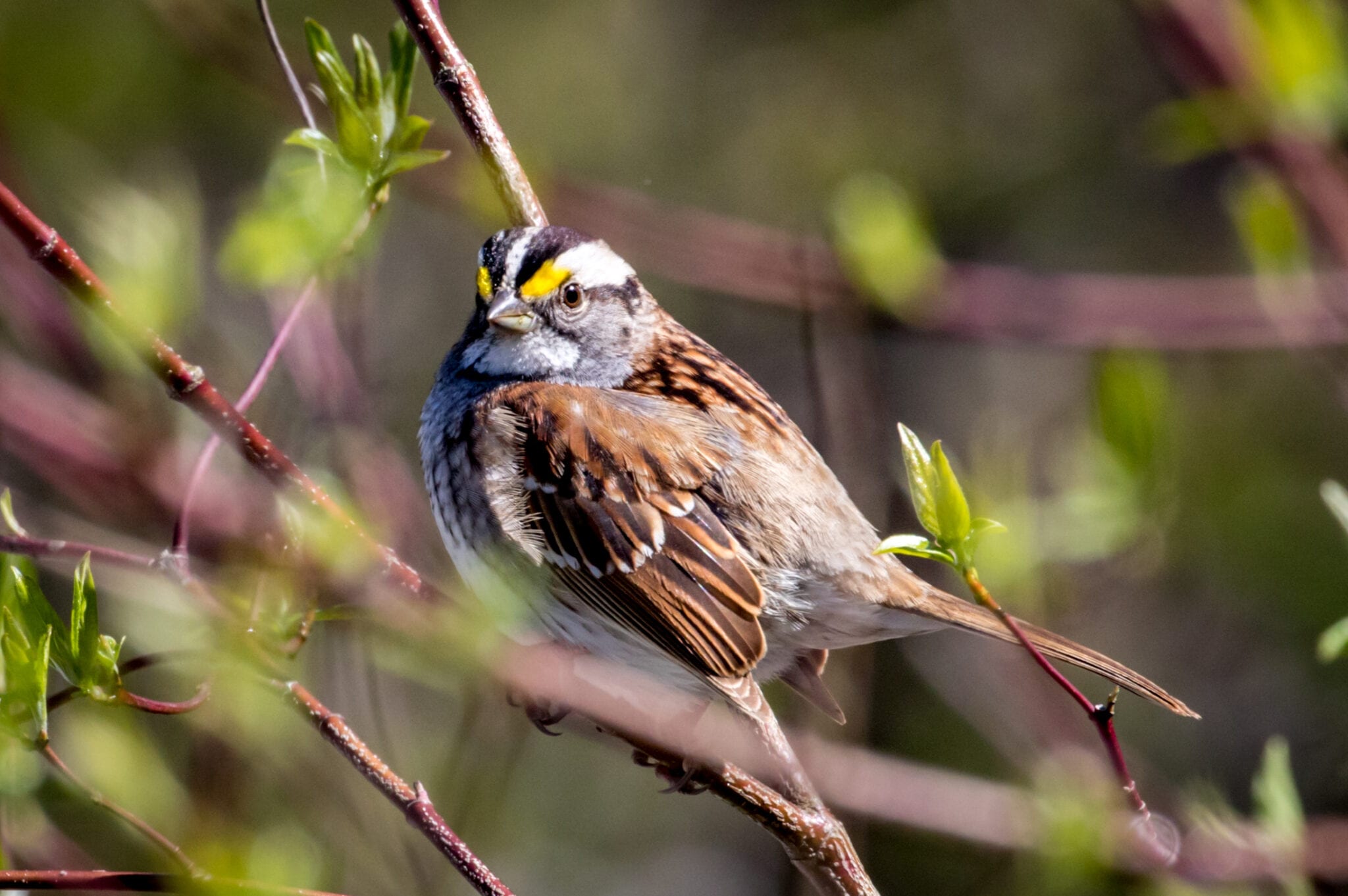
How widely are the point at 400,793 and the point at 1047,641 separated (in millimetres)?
1409

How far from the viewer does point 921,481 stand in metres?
1.96

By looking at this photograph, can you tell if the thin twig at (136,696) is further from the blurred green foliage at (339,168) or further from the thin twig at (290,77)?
the thin twig at (290,77)

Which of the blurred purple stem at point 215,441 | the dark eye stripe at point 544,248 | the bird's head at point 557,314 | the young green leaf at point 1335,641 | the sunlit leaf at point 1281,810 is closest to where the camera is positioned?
the blurred purple stem at point 215,441

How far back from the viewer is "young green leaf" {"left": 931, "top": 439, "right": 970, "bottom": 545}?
6.34 ft

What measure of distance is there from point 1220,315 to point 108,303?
293 centimetres

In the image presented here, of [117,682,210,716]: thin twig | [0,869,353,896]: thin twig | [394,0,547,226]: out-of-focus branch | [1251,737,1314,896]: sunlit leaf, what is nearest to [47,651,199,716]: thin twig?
[117,682,210,716]: thin twig

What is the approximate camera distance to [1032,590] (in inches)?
123

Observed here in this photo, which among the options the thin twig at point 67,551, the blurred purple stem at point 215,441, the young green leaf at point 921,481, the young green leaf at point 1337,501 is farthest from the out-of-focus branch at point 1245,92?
the thin twig at point 67,551

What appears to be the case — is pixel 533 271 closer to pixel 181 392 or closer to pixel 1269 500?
pixel 181 392

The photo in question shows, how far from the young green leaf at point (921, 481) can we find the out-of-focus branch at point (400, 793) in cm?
78

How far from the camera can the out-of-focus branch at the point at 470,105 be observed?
97.7 inches

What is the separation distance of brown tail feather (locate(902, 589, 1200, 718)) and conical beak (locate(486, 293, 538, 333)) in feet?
3.59

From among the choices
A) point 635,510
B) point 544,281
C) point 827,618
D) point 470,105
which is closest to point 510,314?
point 544,281

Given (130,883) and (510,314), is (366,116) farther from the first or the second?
(130,883)
